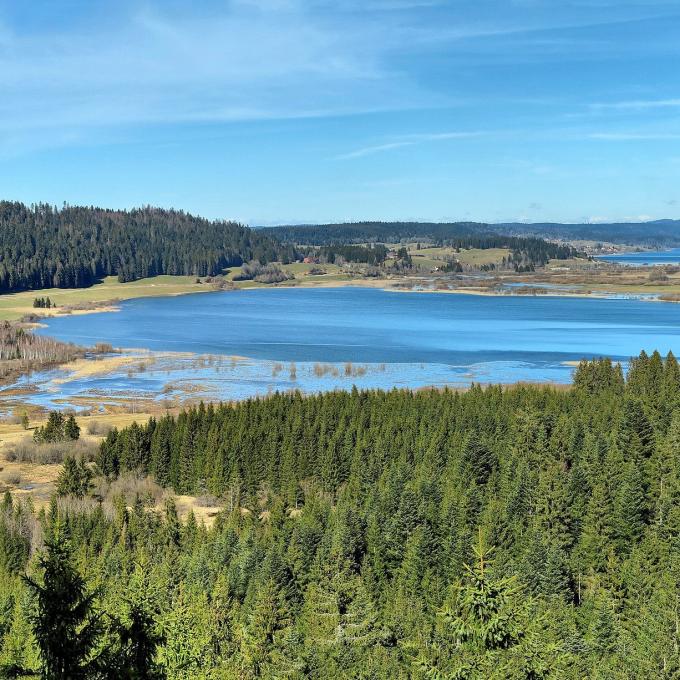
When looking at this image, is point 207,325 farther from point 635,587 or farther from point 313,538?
point 635,587

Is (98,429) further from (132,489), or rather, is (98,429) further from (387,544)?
(387,544)

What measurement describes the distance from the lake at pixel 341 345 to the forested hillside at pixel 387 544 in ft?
78.8

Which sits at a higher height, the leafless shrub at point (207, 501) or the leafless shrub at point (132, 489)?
the leafless shrub at point (132, 489)

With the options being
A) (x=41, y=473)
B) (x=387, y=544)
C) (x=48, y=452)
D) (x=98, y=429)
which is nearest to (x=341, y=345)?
(x=98, y=429)

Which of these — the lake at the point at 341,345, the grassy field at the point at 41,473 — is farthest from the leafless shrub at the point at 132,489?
the lake at the point at 341,345

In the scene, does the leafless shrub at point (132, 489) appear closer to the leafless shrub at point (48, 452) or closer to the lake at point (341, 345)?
the leafless shrub at point (48, 452)

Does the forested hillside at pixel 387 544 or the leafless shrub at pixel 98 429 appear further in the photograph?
the leafless shrub at pixel 98 429

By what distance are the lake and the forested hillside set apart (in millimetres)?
24005

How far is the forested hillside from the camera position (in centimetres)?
1884

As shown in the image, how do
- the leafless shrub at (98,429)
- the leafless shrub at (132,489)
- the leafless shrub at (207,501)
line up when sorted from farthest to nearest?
the leafless shrub at (98,429) < the leafless shrub at (207,501) < the leafless shrub at (132,489)

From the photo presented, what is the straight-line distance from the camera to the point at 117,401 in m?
92.3

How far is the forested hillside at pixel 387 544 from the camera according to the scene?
18.8 metres

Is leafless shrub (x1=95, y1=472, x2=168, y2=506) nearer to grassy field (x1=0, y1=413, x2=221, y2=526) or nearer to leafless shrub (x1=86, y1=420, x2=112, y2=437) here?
grassy field (x1=0, y1=413, x2=221, y2=526)

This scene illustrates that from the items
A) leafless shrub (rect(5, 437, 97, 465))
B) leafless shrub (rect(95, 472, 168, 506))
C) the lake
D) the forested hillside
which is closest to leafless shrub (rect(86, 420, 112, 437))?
leafless shrub (rect(5, 437, 97, 465))
